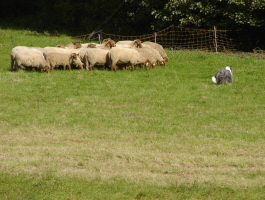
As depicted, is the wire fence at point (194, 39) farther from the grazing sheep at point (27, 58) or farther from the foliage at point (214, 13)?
the grazing sheep at point (27, 58)

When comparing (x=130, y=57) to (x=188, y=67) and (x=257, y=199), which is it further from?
(x=257, y=199)

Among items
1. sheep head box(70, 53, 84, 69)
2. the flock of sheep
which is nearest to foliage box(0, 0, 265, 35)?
the flock of sheep

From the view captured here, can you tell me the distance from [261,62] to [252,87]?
14.4 ft

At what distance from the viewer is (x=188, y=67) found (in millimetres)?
19328

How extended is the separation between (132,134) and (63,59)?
25.1ft

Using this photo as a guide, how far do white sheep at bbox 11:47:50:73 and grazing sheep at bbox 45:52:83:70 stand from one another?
24cm

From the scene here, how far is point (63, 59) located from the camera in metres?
18.3

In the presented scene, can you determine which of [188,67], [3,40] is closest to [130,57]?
[188,67]

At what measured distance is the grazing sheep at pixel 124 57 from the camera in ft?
59.5

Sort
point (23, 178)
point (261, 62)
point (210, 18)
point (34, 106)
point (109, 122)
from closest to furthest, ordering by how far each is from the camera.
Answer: point (23, 178)
point (109, 122)
point (34, 106)
point (261, 62)
point (210, 18)

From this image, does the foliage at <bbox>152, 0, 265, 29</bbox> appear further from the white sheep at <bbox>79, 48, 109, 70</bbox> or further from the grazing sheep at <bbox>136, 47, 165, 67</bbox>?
the white sheep at <bbox>79, 48, 109, 70</bbox>

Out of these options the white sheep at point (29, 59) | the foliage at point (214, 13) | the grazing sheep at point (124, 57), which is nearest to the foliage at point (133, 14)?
the foliage at point (214, 13)

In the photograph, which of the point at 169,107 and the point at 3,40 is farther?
the point at 3,40

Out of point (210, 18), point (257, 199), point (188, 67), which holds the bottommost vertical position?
point (257, 199)
